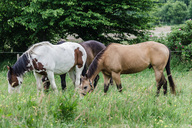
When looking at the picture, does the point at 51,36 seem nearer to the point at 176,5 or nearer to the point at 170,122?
the point at 170,122

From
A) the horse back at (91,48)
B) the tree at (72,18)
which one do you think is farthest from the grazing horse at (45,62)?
the tree at (72,18)

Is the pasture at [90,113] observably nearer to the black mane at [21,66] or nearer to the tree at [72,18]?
the black mane at [21,66]

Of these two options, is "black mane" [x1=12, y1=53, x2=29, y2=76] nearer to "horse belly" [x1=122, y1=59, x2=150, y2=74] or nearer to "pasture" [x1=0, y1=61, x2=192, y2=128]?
"pasture" [x1=0, y1=61, x2=192, y2=128]

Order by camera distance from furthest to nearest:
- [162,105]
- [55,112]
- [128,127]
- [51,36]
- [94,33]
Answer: [51,36] → [94,33] → [162,105] → [55,112] → [128,127]

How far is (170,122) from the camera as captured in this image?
154 inches

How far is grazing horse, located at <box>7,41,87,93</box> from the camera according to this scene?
525 centimetres

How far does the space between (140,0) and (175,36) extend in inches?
114

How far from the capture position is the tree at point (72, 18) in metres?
9.79

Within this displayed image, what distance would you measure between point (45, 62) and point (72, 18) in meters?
5.09

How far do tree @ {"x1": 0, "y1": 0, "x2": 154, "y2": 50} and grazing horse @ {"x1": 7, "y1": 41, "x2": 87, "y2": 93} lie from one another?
3514 mm

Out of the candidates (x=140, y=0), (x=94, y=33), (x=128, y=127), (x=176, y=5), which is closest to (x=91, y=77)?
(x=128, y=127)

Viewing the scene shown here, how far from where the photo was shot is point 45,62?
213 inches

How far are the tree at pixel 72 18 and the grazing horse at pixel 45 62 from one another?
3.51m

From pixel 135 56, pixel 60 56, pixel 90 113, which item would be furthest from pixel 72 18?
pixel 90 113
